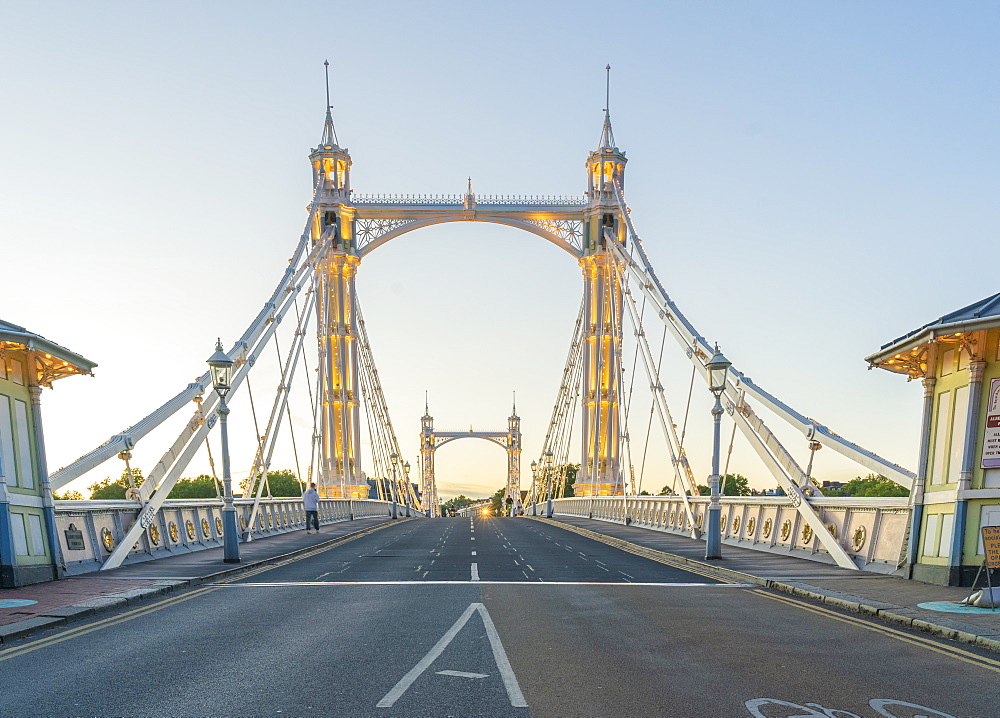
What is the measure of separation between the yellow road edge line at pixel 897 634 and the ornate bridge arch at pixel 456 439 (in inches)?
4936

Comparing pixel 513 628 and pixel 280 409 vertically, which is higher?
pixel 280 409

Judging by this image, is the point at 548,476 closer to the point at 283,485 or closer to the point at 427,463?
the point at 427,463

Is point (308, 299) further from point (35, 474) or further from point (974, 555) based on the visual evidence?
point (974, 555)

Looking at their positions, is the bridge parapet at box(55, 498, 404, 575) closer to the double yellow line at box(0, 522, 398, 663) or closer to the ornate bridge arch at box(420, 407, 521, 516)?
the double yellow line at box(0, 522, 398, 663)

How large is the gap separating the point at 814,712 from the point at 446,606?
6.86 meters

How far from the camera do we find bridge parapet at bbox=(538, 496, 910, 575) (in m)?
16.3

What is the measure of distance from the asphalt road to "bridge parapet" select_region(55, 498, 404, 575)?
384cm

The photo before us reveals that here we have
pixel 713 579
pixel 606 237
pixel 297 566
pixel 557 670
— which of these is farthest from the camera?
pixel 606 237

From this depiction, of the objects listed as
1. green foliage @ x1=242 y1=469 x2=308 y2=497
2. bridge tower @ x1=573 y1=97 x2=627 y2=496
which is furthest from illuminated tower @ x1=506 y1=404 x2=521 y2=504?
bridge tower @ x1=573 y1=97 x2=627 y2=496

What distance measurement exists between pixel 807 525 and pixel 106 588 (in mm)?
14418

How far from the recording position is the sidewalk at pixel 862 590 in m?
10.2

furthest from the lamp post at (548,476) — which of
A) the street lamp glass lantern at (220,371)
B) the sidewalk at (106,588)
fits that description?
the street lamp glass lantern at (220,371)

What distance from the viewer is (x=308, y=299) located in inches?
1586

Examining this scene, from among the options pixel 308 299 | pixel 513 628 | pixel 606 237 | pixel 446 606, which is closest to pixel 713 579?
pixel 446 606
